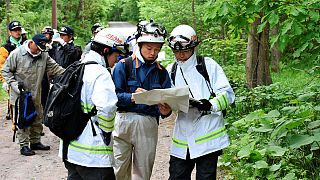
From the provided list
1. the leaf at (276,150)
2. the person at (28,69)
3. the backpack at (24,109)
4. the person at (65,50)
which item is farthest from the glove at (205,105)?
the person at (65,50)

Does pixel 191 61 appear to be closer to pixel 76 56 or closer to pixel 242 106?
pixel 242 106

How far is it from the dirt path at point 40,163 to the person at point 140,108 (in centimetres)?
203

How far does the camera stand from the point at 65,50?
386 inches

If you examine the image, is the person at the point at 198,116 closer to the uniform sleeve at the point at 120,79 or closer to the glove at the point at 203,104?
the glove at the point at 203,104

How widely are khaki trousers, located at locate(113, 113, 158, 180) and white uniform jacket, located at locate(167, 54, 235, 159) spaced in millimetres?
350

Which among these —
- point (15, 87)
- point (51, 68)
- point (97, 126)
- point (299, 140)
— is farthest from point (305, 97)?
point (15, 87)

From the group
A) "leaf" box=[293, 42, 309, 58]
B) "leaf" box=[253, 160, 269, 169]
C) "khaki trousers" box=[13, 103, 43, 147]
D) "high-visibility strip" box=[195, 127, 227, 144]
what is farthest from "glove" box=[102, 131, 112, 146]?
"khaki trousers" box=[13, 103, 43, 147]

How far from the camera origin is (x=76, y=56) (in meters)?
9.96

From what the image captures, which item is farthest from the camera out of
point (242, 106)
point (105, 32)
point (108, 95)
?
point (242, 106)

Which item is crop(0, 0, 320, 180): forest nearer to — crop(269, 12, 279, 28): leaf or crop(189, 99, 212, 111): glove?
crop(269, 12, 279, 28): leaf

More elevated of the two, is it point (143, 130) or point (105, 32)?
point (105, 32)

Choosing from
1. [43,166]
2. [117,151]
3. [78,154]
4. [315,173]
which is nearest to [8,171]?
[43,166]

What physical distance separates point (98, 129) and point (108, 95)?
13.2 inches

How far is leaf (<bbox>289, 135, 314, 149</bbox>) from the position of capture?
4.87 meters
